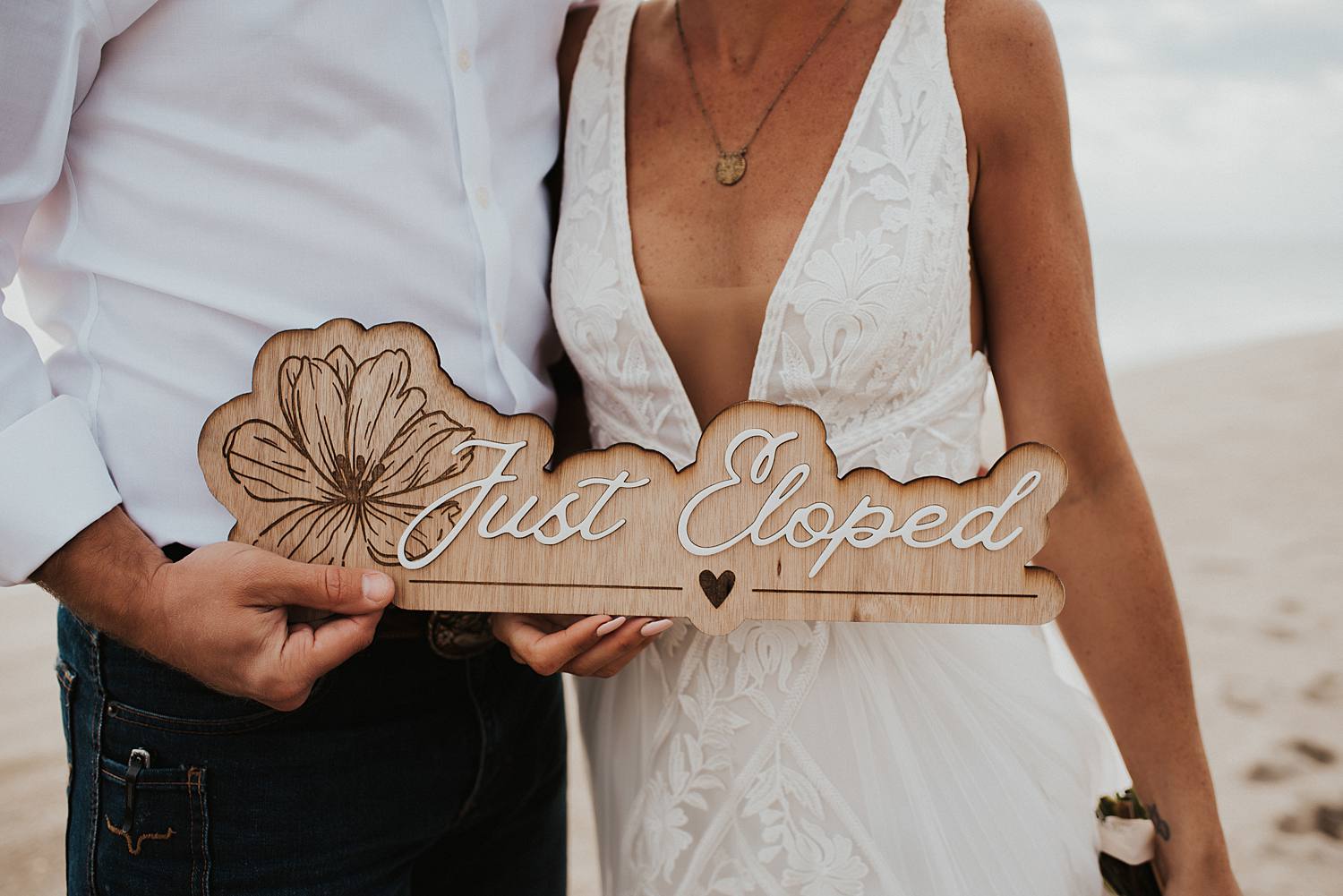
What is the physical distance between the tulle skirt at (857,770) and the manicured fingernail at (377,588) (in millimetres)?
395

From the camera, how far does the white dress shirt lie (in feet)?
3.52

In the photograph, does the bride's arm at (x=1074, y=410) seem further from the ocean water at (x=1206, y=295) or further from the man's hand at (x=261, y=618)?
the ocean water at (x=1206, y=295)

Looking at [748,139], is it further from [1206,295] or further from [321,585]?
[1206,295]

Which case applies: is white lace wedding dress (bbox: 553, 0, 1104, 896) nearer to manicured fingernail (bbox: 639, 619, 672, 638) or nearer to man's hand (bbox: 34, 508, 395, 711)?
manicured fingernail (bbox: 639, 619, 672, 638)

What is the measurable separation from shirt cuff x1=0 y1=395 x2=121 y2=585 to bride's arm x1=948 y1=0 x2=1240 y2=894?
108cm

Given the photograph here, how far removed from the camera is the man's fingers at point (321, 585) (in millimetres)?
976

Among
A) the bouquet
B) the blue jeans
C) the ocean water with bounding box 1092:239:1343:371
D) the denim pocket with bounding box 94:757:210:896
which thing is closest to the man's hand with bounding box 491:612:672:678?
the blue jeans

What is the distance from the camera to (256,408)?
1.01 meters

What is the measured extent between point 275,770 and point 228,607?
1.00 feet

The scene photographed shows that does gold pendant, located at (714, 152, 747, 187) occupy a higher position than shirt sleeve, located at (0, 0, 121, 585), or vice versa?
gold pendant, located at (714, 152, 747, 187)

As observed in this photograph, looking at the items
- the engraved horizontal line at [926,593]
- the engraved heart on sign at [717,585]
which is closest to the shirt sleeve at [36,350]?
the engraved heart on sign at [717,585]

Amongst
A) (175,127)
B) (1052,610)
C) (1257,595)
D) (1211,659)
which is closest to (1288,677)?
(1211,659)

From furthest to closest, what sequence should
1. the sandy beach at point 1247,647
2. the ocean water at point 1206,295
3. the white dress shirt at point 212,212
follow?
the ocean water at point 1206,295 → the sandy beach at point 1247,647 → the white dress shirt at point 212,212

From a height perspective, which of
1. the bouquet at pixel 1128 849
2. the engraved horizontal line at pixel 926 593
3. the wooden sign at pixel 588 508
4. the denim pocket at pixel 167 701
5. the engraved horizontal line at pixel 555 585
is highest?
the wooden sign at pixel 588 508
